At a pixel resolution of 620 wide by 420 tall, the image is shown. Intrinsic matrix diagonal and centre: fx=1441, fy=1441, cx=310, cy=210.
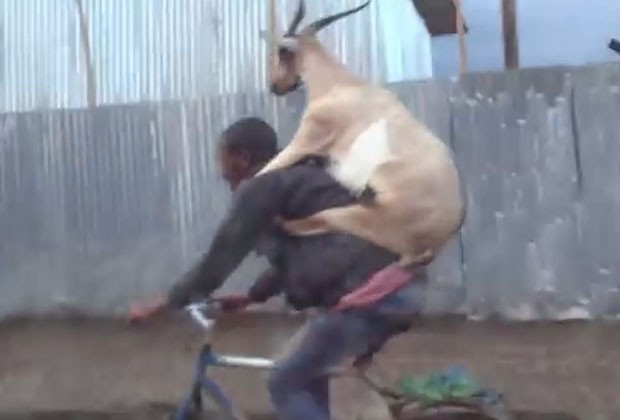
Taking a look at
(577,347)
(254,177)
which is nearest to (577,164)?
(577,347)

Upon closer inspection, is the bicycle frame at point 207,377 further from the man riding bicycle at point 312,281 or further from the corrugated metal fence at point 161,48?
the corrugated metal fence at point 161,48

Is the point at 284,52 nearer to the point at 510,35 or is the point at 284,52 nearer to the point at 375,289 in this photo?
the point at 375,289

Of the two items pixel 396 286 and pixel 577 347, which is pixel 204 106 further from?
pixel 396 286

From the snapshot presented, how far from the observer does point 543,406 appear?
805 centimetres

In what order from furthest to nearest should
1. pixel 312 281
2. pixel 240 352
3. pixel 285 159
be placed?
pixel 240 352, pixel 285 159, pixel 312 281

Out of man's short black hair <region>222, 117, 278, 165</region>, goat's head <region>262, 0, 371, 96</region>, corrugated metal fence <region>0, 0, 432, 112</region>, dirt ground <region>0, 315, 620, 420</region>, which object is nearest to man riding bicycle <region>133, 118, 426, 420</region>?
man's short black hair <region>222, 117, 278, 165</region>

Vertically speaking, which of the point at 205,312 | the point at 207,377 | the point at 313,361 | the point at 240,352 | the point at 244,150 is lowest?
the point at 240,352

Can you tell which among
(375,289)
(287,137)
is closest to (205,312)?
(375,289)

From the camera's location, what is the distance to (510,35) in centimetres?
946

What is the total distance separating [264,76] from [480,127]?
168 centimetres

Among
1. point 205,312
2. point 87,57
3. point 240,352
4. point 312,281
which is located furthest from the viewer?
point 87,57

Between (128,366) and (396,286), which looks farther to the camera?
(128,366)

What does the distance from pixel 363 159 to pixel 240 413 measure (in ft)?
3.89

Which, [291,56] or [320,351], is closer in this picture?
[320,351]
